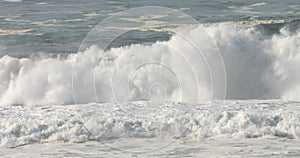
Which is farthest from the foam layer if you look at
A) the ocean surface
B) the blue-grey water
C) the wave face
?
the blue-grey water

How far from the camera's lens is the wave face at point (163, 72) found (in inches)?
1003

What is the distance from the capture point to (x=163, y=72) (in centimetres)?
2714

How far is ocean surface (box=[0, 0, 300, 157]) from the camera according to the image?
17062 mm

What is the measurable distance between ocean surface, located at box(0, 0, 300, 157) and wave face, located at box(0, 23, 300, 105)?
0.18 ft

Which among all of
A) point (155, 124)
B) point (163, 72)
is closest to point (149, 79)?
point (163, 72)

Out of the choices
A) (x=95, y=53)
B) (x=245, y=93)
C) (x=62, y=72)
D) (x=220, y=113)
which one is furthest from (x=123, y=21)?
(x=220, y=113)

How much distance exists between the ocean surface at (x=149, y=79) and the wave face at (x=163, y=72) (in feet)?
0.18

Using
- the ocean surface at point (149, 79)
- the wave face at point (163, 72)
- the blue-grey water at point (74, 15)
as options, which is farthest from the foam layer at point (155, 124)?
the blue-grey water at point (74, 15)

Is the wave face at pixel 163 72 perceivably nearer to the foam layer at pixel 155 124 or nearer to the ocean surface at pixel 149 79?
the ocean surface at pixel 149 79

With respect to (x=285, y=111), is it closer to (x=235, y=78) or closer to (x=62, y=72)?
(x=235, y=78)

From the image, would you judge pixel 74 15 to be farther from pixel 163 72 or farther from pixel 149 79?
pixel 149 79

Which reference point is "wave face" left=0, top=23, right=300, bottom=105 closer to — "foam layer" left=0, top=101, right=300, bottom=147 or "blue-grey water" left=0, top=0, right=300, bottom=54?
"foam layer" left=0, top=101, right=300, bottom=147

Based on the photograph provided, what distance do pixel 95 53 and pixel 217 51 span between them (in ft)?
20.1

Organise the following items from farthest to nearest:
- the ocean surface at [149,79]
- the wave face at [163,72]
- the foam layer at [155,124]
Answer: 1. the wave face at [163,72]
2. the foam layer at [155,124]
3. the ocean surface at [149,79]
